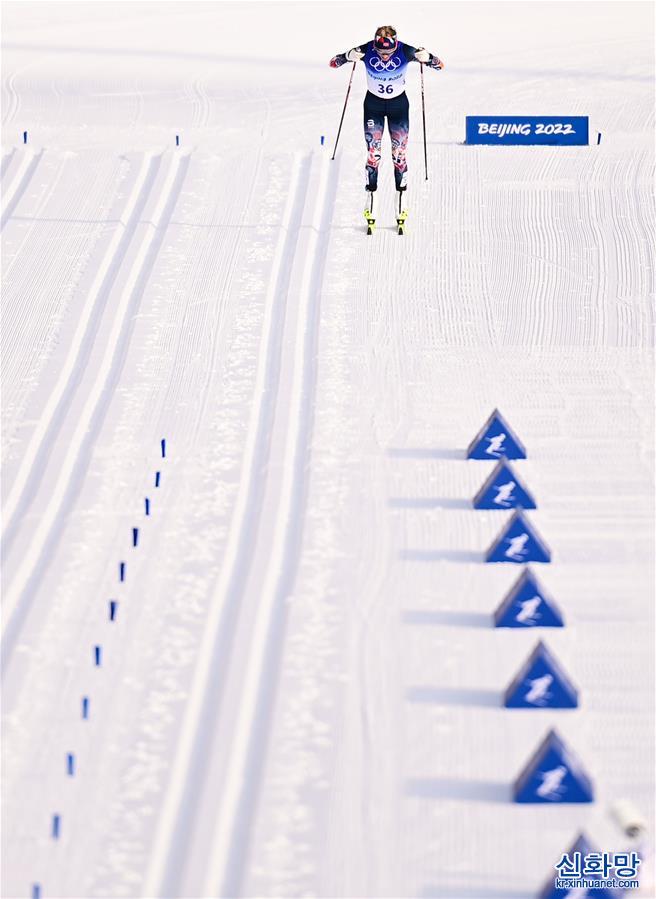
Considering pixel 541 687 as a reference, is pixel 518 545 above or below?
above

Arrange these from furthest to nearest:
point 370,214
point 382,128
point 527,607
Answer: point 370,214 < point 382,128 < point 527,607

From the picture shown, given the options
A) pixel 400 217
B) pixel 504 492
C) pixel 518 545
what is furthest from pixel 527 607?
pixel 400 217

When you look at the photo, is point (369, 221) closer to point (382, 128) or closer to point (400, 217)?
point (400, 217)

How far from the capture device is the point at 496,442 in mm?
9562

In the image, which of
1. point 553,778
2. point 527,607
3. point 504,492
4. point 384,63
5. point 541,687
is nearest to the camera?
point 553,778

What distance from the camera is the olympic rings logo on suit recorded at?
39.6 feet

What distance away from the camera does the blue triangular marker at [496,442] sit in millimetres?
9531

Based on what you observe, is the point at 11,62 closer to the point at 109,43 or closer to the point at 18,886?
the point at 109,43

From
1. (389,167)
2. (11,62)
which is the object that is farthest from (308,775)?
(11,62)

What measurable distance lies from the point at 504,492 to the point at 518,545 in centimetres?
54

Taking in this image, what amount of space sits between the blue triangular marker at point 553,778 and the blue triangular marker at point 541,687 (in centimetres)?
51

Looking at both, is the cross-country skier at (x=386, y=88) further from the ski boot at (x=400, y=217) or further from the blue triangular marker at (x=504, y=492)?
the blue triangular marker at (x=504, y=492)

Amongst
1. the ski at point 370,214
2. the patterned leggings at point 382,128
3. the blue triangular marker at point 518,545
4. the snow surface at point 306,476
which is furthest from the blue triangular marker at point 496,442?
the ski at point 370,214

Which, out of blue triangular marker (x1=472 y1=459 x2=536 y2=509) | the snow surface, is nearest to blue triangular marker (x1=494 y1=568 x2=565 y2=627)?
the snow surface
